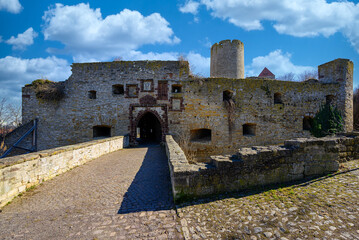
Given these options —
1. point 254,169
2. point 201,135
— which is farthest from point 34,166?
point 201,135

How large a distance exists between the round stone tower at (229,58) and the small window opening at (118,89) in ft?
25.9

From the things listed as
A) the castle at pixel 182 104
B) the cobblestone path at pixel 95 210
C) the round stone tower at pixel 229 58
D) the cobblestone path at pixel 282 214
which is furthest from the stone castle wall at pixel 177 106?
the cobblestone path at pixel 282 214

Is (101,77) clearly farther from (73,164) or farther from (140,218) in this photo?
(140,218)

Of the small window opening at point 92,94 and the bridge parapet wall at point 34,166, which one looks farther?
the small window opening at point 92,94

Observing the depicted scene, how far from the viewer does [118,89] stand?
13000 millimetres

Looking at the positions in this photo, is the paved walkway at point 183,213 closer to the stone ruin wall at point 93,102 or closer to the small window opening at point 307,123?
the stone ruin wall at point 93,102

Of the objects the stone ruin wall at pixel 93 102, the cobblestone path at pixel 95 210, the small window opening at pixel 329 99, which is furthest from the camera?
the small window opening at pixel 329 99

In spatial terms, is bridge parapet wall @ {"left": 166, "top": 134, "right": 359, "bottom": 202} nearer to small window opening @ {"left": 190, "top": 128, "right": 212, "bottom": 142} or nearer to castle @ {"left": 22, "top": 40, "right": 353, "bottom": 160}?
castle @ {"left": 22, "top": 40, "right": 353, "bottom": 160}

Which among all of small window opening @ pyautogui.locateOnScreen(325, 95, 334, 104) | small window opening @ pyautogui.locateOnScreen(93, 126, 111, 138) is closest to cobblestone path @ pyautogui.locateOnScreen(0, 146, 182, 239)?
small window opening @ pyautogui.locateOnScreen(93, 126, 111, 138)

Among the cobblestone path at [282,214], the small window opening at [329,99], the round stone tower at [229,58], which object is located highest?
the round stone tower at [229,58]

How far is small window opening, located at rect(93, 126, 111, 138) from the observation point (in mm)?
12828

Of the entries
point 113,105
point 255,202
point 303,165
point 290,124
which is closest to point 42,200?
point 255,202

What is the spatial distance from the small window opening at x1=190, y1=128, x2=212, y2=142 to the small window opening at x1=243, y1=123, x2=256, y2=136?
2.58 m

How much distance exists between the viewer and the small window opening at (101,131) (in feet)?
42.1
